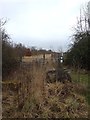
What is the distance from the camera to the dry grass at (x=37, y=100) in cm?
827

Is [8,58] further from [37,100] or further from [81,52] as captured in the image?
[81,52]

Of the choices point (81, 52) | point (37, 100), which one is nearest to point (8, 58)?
point (37, 100)

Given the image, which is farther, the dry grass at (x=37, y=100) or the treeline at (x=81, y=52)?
the treeline at (x=81, y=52)

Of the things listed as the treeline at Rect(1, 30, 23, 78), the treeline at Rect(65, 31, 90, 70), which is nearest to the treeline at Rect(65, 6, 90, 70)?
the treeline at Rect(65, 31, 90, 70)

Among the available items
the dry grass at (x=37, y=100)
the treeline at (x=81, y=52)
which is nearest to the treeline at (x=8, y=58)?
the dry grass at (x=37, y=100)

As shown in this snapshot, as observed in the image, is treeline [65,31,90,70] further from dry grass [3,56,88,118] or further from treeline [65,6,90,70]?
dry grass [3,56,88,118]

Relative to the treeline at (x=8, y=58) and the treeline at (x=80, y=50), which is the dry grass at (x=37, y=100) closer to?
the treeline at (x=8, y=58)

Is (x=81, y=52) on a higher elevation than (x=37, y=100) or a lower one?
higher

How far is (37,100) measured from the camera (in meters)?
8.98

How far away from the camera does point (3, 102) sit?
935cm

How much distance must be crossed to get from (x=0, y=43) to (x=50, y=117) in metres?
7.25

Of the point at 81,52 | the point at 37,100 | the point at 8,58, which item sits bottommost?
the point at 37,100

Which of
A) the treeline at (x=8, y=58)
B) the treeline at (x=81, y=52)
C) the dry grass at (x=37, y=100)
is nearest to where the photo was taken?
the dry grass at (x=37, y=100)

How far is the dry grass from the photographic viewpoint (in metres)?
8.27
